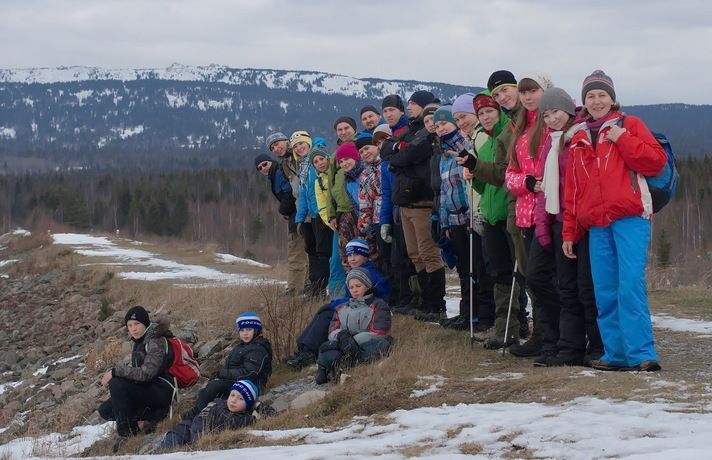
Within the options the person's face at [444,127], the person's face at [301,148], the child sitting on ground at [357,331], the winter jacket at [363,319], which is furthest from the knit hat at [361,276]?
the person's face at [301,148]

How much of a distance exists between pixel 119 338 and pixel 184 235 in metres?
67.7

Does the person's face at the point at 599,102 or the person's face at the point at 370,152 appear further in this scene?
the person's face at the point at 370,152

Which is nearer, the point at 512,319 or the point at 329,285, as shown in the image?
the point at 512,319

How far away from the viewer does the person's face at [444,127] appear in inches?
311

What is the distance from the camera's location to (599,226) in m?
6.23

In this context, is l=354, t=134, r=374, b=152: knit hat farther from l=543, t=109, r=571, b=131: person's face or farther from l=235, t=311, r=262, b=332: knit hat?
l=543, t=109, r=571, b=131: person's face

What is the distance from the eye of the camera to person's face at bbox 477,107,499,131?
7.54 metres

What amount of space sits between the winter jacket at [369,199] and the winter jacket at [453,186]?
139 cm

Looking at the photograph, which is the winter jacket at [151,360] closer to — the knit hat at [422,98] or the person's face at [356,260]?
the person's face at [356,260]

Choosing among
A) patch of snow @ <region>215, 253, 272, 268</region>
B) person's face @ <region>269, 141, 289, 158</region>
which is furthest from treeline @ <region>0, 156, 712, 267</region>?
person's face @ <region>269, 141, 289, 158</region>

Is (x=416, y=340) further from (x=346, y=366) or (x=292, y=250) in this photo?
(x=292, y=250)

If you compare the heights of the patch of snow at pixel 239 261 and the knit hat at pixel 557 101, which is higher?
the knit hat at pixel 557 101

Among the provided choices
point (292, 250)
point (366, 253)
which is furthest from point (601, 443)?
point (292, 250)

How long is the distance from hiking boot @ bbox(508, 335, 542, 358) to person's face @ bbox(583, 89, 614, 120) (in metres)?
2.19
